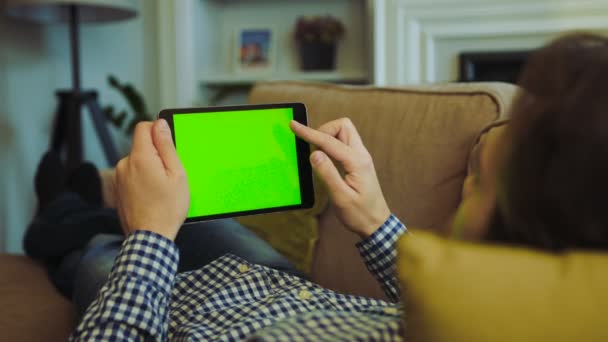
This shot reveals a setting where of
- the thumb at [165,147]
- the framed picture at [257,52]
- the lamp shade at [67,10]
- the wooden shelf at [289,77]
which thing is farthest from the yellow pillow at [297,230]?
the framed picture at [257,52]

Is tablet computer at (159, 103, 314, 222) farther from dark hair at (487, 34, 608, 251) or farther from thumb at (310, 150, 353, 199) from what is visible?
dark hair at (487, 34, 608, 251)

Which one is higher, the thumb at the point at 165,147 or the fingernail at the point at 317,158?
the thumb at the point at 165,147

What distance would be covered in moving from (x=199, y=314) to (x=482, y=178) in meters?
0.41

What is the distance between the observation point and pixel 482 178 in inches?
22.8

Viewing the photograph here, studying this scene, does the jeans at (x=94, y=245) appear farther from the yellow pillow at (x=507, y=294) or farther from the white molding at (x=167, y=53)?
the white molding at (x=167, y=53)

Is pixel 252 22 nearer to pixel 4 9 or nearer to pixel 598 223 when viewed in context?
pixel 4 9

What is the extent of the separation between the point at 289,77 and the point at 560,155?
2.49m

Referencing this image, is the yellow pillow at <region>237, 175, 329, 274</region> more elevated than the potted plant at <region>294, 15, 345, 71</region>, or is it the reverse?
the potted plant at <region>294, 15, 345, 71</region>

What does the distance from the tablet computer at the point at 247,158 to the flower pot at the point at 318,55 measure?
6.21ft

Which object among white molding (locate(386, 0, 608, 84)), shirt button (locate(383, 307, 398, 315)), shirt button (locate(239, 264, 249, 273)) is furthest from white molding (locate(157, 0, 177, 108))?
A: shirt button (locate(383, 307, 398, 315))

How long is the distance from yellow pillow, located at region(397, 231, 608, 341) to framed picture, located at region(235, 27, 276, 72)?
2632 millimetres

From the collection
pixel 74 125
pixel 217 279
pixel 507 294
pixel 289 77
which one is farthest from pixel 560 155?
pixel 289 77

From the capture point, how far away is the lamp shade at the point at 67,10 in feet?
7.60

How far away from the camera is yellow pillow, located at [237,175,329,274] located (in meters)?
1.30
